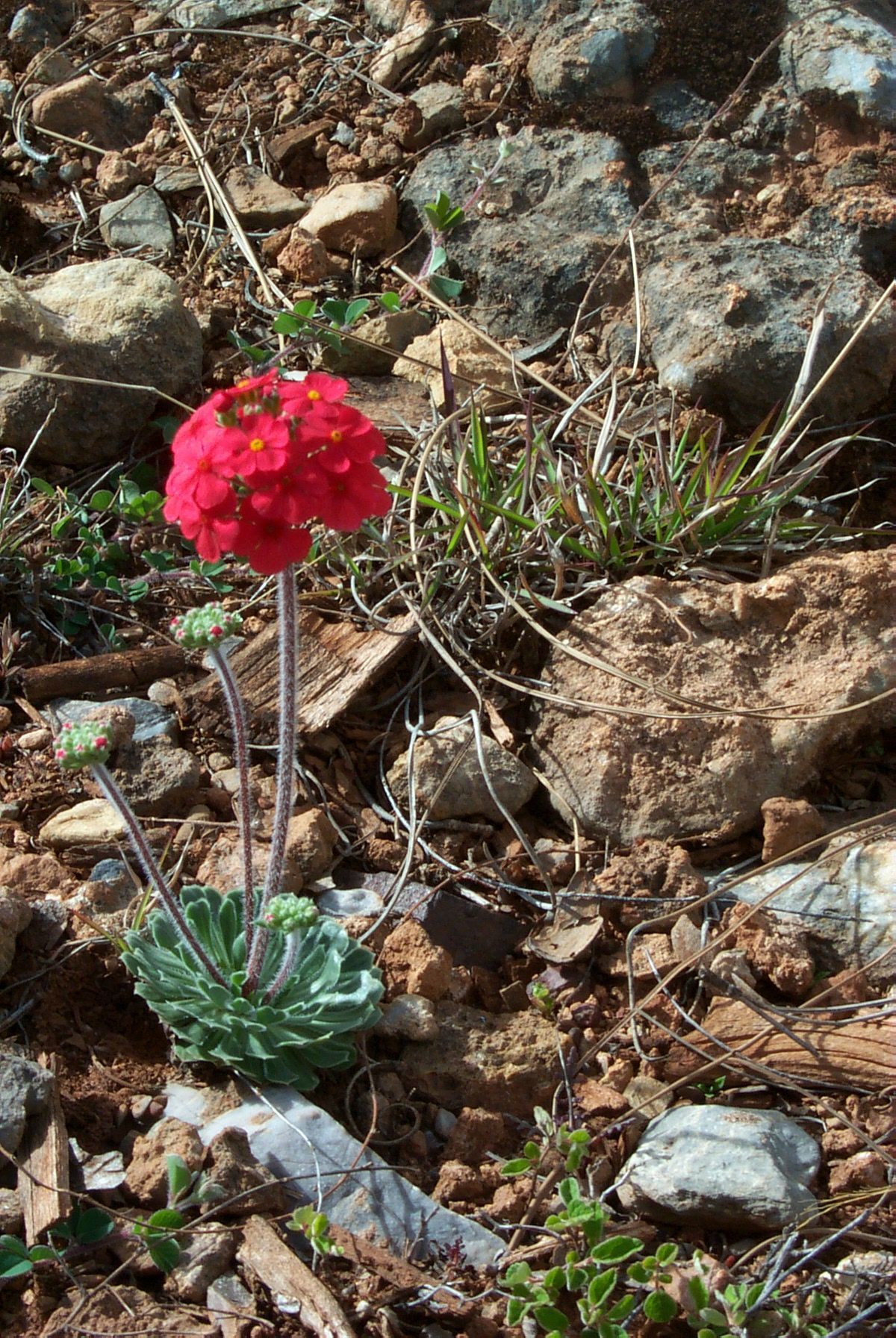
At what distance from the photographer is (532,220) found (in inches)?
148

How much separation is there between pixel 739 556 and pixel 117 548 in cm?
159

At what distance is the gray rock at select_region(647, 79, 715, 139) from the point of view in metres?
3.85

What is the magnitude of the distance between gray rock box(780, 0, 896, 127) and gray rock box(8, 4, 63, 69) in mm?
2606

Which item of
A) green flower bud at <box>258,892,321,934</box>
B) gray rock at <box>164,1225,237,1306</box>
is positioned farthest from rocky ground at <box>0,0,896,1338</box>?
green flower bud at <box>258,892,321,934</box>

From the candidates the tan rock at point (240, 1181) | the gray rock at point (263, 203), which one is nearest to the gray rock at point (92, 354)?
the gray rock at point (263, 203)

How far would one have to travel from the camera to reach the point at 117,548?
10.1ft

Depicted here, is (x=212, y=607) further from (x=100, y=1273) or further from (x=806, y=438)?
(x=806, y=438)

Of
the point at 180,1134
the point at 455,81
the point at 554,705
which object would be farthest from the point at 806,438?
the point at 180,1134

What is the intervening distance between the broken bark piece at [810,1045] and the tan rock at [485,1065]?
0.23 meters

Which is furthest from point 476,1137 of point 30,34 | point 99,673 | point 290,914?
point 30,34

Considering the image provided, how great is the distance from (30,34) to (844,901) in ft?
13.5

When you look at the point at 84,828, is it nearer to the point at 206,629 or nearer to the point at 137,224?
the point at 206,629

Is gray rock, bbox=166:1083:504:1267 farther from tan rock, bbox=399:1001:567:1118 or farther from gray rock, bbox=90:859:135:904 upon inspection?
gray rock, bbox=90:859:135:904

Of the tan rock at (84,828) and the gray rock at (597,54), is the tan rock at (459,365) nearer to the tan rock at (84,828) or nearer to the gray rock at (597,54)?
the gray rock at (597,54)
